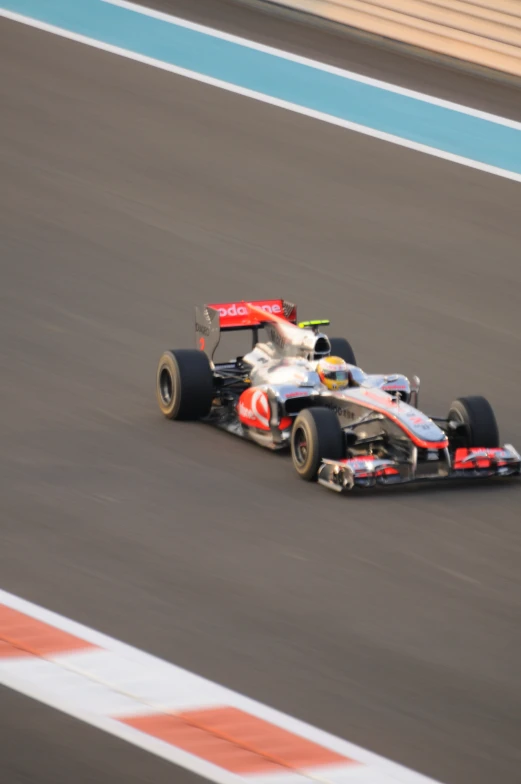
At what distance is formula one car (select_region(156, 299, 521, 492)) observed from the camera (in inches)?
426

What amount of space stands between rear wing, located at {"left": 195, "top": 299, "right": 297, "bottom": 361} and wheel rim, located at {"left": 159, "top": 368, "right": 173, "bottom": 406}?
422mm

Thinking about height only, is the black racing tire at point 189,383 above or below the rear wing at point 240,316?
below

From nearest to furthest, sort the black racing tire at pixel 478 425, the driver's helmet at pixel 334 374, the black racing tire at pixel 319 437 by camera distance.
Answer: the black racing tire at pixel 319 437
the black racing tire at pixel 478 425
the driver's helmet at pixel 334 374

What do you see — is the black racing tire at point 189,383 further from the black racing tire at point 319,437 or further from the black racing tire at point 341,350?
the black racing tire at point 319,437

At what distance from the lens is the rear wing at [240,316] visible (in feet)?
42.0

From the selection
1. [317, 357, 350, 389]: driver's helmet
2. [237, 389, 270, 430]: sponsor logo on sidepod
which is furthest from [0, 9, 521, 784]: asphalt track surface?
[317, 357, 350, 389]: driver's helmet

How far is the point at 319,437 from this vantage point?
1079cm

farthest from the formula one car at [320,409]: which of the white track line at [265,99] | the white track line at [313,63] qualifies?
the white track line at [313,63]

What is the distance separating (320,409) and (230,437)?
4.98ft

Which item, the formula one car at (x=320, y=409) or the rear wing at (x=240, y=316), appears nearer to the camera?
the formula one car at (x=320, y=409)

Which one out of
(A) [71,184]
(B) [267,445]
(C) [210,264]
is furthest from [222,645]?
(A) [71,184]

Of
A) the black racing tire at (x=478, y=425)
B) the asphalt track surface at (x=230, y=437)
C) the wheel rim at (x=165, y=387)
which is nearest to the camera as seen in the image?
the asphalt track surface at (x=230, y=437)

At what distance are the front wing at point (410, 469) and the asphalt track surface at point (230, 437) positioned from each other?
15 cm

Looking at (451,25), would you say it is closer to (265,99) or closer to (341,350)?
(265,99)
